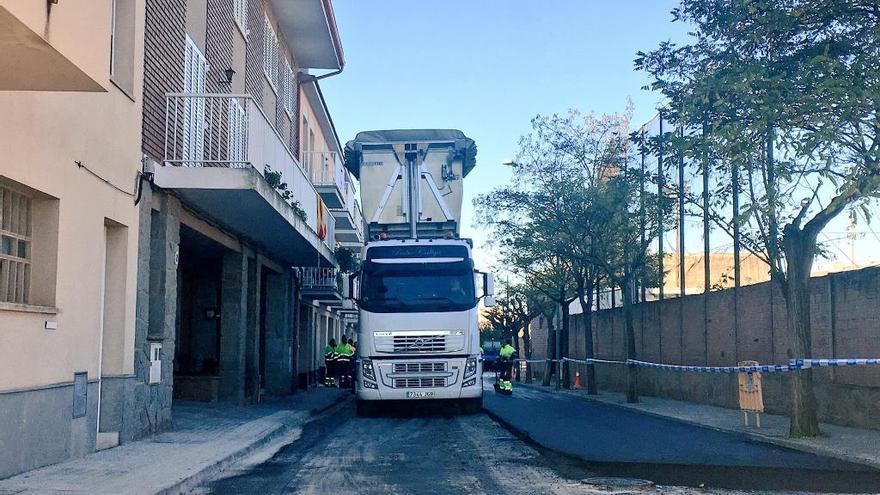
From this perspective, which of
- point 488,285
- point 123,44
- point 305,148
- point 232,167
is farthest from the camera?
point 305,148

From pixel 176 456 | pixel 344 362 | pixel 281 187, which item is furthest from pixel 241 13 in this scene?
pixel 176 456

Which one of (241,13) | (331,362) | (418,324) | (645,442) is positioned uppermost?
(241,13)

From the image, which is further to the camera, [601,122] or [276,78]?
[601,122]

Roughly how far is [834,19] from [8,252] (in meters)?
10.8

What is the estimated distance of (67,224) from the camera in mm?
10188

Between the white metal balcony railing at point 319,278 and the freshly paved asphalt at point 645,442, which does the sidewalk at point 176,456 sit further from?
the white metal balcony railing at point 319,278

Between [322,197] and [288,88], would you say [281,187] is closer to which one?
[288,88]

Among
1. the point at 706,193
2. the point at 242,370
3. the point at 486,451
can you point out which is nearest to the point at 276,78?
the point at 242,370

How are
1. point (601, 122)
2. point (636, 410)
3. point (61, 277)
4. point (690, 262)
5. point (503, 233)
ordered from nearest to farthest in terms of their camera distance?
point (61, 277) → point (636, 410) → point (690, 262) → point (601, 122) → point (503, 233)

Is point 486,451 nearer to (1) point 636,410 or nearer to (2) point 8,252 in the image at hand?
(2) point 8,252

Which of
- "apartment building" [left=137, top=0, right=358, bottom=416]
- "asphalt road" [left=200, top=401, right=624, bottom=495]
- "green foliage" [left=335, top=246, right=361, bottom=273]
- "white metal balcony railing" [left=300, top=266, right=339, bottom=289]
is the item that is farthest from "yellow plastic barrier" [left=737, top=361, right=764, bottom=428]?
"green foliage" [left=335, top=246, right=361, bottom=273]

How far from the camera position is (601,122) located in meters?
30.0

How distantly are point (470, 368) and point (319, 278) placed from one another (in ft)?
45.6

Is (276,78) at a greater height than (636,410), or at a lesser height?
greater
